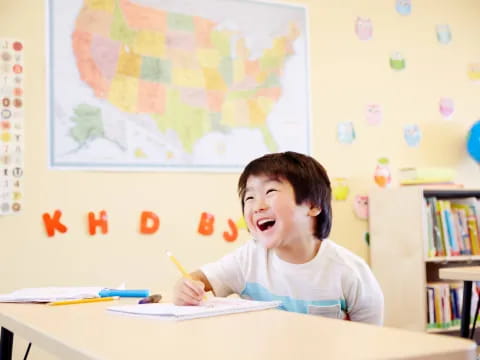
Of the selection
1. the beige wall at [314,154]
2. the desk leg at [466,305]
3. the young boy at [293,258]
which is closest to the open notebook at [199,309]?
the young boy at [293,258]

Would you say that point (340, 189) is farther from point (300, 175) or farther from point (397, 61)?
point (300, 175)

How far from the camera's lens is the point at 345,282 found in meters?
1.48

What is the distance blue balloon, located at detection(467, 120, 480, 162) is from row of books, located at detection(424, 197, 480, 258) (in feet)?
0.98

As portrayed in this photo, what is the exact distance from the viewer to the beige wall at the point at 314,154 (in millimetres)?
2785

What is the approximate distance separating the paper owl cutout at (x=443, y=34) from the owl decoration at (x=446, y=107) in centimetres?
35

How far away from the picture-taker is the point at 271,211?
149 cm

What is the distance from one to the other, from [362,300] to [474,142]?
8.40ft

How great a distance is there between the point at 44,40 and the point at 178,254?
1096 millimetres

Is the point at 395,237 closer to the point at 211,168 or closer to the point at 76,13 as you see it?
the point at 211,168

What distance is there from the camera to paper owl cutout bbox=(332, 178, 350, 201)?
349cm

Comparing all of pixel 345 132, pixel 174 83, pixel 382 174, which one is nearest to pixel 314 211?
pixel 174 83

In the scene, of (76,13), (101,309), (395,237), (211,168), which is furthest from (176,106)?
(101,309)

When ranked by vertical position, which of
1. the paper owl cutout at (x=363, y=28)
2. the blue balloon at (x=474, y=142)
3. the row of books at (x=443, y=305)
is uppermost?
the paper owl cutout at (x=363, y=28)

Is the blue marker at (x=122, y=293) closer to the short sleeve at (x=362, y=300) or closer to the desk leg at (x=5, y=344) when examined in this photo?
the desk leg at (x=5, y=344)
